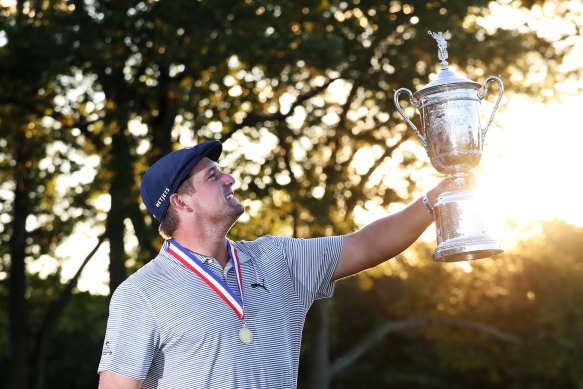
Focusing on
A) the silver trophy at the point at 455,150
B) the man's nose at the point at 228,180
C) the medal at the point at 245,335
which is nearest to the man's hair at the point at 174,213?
the man's nose at the point at 228,180

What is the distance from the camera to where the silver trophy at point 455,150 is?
11.9 ft

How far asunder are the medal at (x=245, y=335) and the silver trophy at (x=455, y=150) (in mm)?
888

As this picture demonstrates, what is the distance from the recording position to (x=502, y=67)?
51.0 ft

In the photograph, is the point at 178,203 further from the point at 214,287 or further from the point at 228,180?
the point at 214,287

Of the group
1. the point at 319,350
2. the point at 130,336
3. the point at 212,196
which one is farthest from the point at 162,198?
the point at 319,350

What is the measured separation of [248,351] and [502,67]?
13202 mm

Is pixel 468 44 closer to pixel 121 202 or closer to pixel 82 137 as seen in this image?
pixel 121 202

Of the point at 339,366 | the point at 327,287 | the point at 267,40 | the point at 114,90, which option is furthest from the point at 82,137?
the point at 327,287

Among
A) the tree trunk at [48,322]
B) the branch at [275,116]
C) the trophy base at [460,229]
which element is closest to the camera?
the trophy base at [460,229]

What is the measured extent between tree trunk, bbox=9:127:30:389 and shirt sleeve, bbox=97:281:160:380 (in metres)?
15.7

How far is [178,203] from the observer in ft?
12.3

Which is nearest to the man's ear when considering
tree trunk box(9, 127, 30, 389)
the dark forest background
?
the dark forest background

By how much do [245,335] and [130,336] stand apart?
45 centimetres

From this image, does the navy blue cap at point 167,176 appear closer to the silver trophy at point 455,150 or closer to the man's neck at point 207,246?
the man's neck at point 207,246
